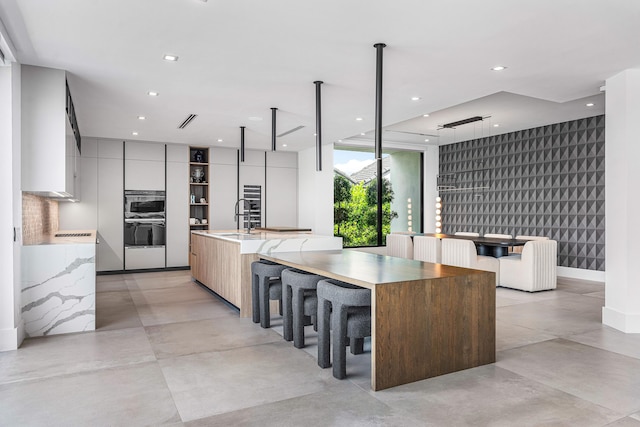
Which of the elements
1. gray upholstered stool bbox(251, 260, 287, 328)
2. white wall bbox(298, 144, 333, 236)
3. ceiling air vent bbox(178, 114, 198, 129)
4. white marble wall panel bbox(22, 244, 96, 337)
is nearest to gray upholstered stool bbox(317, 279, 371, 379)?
gray upholstered stool bbox(251, 260, 287, 328)

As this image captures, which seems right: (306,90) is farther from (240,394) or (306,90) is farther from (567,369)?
(567,369)

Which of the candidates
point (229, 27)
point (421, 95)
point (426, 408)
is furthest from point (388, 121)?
point (426, 408)

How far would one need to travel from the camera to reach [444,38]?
3426mm

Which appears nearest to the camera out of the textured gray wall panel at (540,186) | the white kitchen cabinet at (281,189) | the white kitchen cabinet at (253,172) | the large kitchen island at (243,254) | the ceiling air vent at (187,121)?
the large kitchen island at (243,254)

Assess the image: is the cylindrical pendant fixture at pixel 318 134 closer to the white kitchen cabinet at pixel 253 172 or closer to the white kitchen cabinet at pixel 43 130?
the white kitchen cabinet at pixel 43 130

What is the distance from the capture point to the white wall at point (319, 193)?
8.93 m

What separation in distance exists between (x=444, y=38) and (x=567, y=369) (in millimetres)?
2659

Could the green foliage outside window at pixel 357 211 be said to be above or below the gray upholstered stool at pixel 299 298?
above

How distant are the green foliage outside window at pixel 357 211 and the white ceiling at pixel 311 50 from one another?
4.61 metres

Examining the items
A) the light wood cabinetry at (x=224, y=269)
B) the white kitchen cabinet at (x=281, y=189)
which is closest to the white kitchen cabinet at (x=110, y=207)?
the light wood cabinetry at (x=224, y=269)

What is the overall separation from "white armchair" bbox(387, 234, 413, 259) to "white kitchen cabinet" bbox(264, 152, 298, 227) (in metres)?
2.18

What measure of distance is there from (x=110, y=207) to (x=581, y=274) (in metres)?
8.49

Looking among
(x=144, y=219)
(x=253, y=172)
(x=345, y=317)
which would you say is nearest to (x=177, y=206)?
(x=144, y=219)

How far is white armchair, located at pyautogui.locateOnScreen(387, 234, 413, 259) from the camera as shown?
8.58 metres
